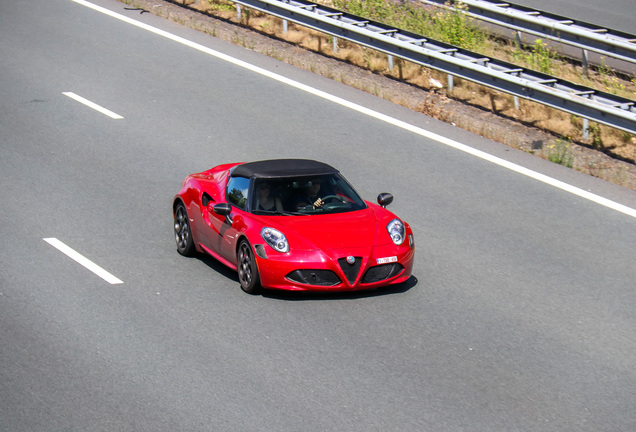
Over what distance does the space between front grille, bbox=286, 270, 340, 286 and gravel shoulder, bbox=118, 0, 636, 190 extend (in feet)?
18.2

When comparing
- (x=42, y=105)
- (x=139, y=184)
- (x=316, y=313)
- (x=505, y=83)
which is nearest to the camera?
(x=316, y=313)

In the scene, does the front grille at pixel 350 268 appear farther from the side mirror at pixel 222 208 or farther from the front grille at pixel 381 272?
the side mirror at pixel 222 208

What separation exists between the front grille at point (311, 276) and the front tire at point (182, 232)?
199 cm

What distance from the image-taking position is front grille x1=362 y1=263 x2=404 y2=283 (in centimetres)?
986

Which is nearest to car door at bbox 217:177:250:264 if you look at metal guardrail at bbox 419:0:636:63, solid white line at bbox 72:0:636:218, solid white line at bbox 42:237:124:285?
solid white line at bbox 42:237:124:285

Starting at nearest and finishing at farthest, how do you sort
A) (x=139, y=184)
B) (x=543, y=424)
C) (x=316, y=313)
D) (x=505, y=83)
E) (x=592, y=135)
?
1. (x=543, y=424)
2. (x=316, y=313)
3. (x=139, y=184)
4. (x=592, y=135)
5. (x=505, y=83)

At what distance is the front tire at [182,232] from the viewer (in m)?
11.3

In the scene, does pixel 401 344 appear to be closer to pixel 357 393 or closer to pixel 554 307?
pixel 357 393

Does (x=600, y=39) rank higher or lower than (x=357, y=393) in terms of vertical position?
higher

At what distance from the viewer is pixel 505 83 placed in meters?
15.5

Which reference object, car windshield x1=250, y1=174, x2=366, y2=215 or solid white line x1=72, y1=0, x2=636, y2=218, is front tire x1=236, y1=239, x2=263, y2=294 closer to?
car windshield x1=250, y1=174, x2=366, y2=215

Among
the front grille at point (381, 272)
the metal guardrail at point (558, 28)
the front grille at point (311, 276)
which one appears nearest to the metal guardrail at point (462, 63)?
the metal guardrail at point (558, 28)

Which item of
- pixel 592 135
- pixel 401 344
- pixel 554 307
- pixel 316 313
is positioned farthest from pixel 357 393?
pixel 592 135

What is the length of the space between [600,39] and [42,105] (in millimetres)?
9026
